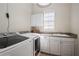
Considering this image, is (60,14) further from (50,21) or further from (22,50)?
(22,50)

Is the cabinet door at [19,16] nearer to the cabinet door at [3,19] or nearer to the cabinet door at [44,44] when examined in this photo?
the cabinet door at [3,19]

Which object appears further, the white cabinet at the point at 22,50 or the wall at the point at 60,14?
the wall at the point at 60,14

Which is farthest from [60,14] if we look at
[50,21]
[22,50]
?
[22,50]

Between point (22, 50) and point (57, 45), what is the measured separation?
16.0 inches

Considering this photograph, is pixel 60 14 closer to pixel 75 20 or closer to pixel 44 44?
pixel 75 20

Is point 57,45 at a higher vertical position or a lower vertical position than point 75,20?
lower

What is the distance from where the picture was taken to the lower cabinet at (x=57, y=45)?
0.87m

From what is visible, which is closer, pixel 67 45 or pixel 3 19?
pixel 3 19

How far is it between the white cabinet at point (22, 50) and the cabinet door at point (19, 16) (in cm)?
17

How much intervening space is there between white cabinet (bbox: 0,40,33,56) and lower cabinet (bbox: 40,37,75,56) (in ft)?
0.46

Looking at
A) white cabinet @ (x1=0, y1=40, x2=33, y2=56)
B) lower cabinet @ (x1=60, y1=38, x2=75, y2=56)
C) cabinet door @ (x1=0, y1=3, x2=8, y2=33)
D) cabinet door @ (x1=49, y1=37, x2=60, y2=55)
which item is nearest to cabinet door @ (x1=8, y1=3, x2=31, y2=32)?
cabinet door @ (x1=0, y1=3, x2=8, y2=33)

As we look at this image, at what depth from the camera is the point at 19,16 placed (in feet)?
2.76

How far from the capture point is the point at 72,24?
885 mm

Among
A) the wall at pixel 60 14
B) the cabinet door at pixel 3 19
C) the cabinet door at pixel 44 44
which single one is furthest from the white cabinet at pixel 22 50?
the wall at pixel 60 14
